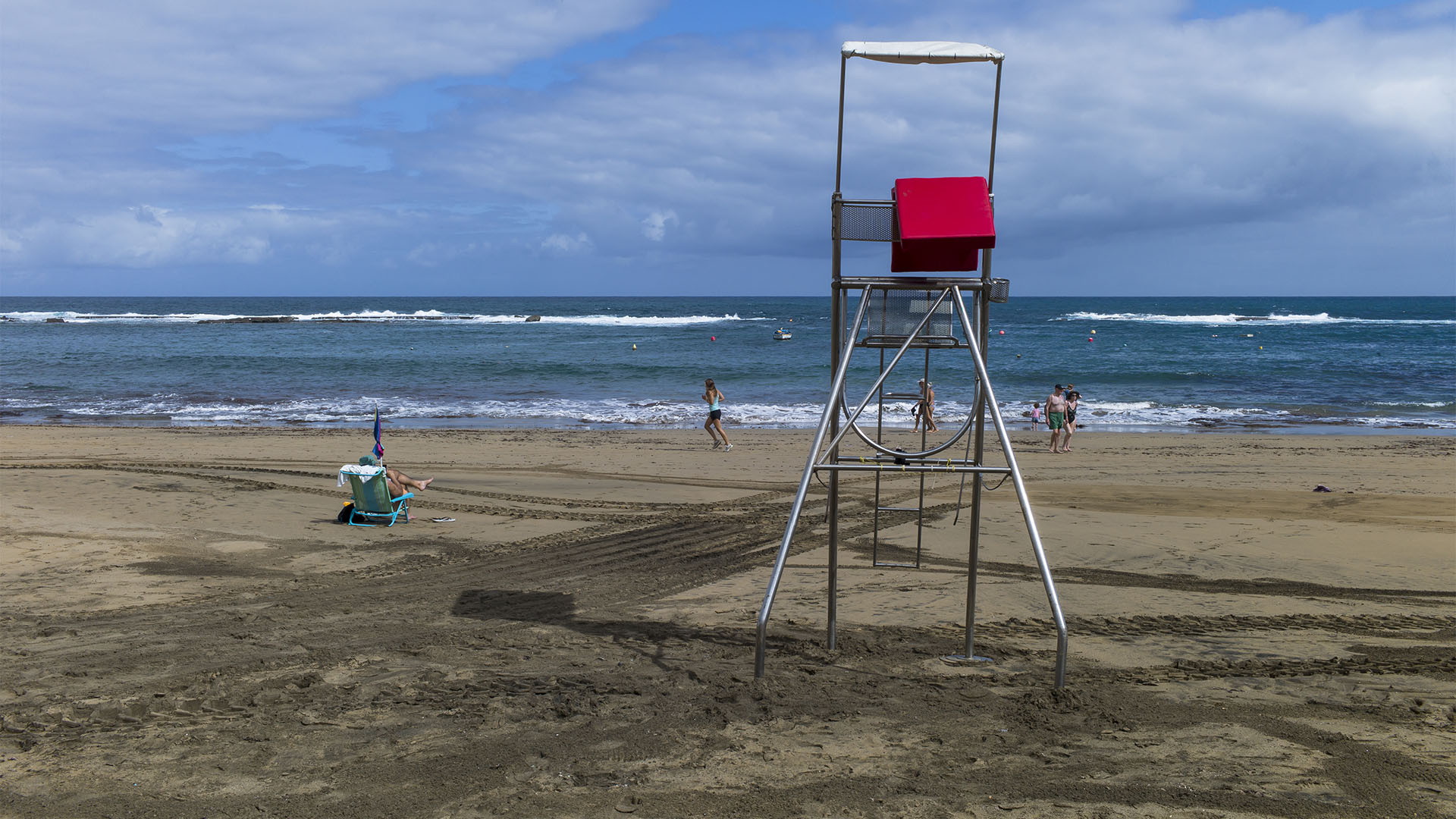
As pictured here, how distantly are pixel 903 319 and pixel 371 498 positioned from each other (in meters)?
6.78

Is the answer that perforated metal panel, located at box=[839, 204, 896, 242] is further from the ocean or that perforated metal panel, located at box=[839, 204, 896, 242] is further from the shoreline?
the ocean

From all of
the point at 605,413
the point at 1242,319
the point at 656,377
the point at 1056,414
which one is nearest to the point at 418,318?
the point at 656,377

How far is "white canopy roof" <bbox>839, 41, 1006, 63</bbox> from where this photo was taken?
17.5 feet

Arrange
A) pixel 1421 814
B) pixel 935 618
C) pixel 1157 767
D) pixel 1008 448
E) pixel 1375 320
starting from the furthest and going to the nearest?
pixel 1375 320 < pixel 935 618 < pixel 1008 448 < pixel 1157 767 < pixel 1421 814

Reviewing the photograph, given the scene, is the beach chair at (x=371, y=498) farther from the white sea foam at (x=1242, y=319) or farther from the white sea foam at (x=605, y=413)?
the white sea foam at (x=1242, y=319)

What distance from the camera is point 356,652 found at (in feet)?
19.5

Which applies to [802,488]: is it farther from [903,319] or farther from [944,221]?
[944,221]

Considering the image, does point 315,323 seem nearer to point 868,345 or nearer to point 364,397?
point 364,397

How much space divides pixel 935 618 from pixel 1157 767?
94.9 inches

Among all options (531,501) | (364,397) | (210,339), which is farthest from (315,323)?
(531,501)

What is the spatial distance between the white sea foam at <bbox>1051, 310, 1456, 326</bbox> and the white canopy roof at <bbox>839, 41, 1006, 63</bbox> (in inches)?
3242

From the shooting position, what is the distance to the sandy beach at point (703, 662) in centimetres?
422

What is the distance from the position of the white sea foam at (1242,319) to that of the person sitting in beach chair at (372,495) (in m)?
81.1

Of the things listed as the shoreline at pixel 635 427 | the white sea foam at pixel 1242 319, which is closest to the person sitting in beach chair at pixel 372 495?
the shoreline at pixel 635 427
